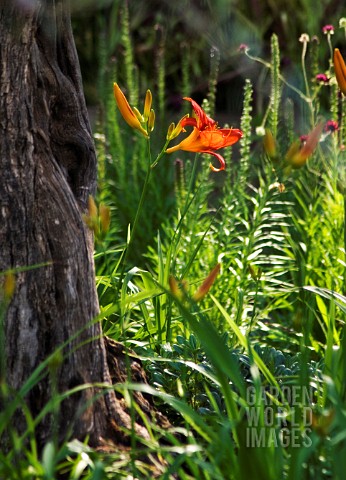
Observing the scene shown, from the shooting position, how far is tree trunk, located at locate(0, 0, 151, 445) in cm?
169

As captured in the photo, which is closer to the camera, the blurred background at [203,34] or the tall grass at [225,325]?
the tall grass at [225,325]

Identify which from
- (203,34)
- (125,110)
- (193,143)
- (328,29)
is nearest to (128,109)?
(125,110)

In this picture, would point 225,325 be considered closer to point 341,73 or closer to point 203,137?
point 203,137

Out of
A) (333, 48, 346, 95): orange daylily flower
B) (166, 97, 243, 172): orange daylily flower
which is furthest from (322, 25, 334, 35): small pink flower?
(333, 48, 346, 95): orange daylily flower

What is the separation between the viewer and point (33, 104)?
71.5 inches

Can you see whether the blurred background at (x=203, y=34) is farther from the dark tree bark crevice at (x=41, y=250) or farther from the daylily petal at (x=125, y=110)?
the dark tree bark crevice at (x=41, y=250)

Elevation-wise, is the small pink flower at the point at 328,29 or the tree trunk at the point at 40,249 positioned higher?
the small pink flower at the point at 328,29

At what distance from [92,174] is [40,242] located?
29cm

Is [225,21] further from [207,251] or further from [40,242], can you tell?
[40,242]

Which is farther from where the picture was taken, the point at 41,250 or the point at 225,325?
the point at 225,325

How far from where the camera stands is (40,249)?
5.75 feet

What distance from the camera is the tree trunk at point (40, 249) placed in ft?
5.54

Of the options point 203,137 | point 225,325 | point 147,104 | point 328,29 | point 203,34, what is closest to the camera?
point 147,104

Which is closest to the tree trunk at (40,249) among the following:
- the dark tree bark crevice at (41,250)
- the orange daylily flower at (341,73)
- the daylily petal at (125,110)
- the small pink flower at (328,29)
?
the dark tree bark crevice at (41,250)
